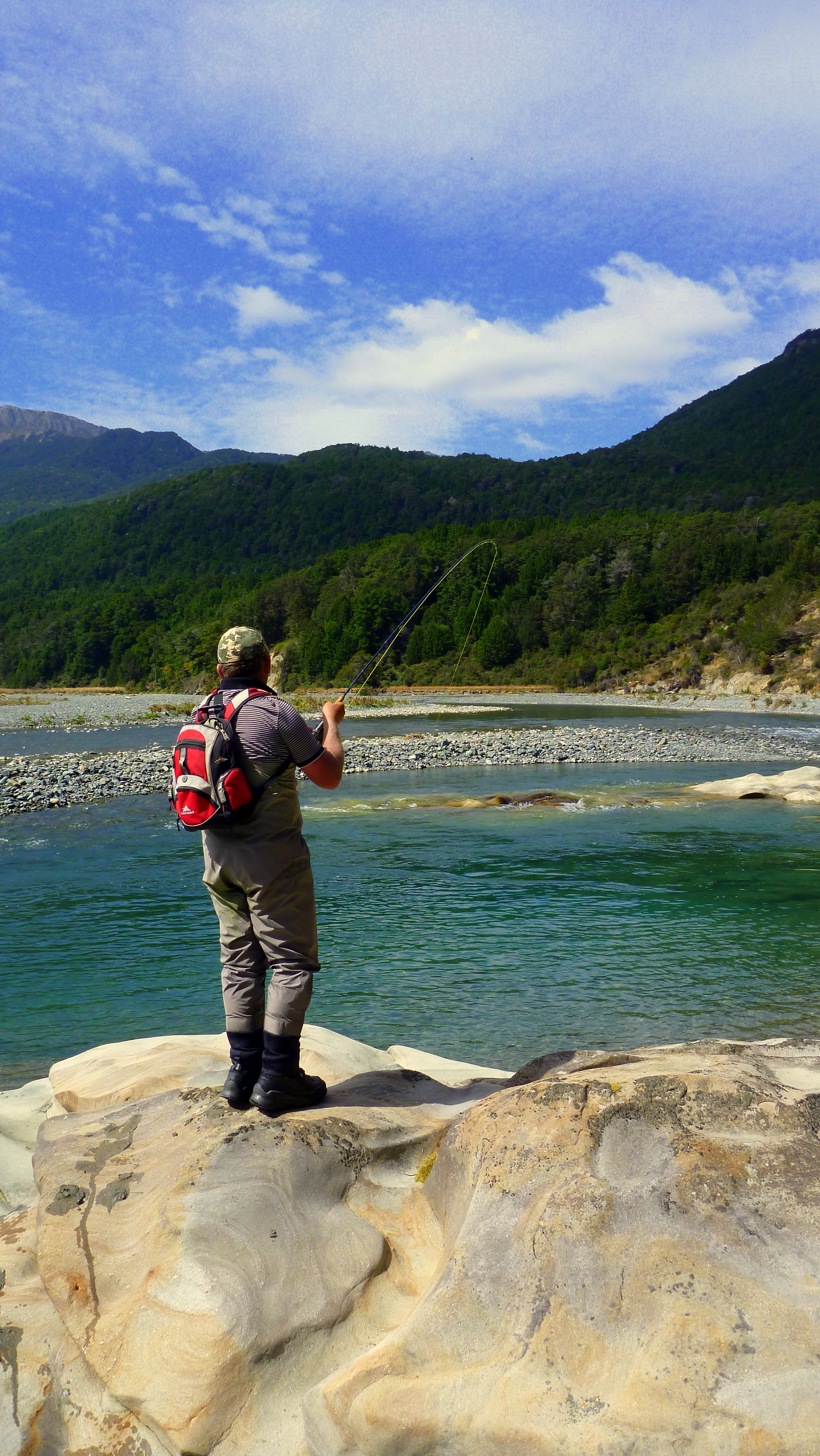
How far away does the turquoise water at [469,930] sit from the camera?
789cm

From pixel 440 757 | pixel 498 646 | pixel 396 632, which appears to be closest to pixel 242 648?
pixel 396 632

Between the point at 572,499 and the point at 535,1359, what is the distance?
156637 millimetres

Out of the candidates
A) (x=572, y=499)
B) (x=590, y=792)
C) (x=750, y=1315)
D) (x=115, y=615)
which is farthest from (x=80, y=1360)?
(x=572, y=499)

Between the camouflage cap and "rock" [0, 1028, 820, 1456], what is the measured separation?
76.6 inches

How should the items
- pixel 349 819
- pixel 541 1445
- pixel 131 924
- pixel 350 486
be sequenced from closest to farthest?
pixel 541 1445 < pixel 131 924 < pixel 349 819 < pixel 350 486

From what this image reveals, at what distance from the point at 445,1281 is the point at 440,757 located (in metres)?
25.1

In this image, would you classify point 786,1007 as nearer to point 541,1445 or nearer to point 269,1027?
point 269,1027

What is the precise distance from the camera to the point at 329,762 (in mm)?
4090

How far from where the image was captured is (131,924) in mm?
11000

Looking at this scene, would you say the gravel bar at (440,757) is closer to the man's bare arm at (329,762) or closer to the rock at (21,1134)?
the rock at (21,1134)

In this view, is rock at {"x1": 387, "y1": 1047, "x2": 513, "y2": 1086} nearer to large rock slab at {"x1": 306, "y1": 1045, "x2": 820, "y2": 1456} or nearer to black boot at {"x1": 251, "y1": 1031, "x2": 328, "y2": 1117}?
black boot at {"x1": 251, "y1": 1031, "x2": 328, "y2": 1117}

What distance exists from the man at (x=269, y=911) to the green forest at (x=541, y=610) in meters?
63.9

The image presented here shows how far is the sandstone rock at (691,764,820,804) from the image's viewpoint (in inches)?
751

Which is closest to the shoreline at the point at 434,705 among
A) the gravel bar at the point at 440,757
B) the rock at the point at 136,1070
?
the gravel bar at the point at 440,757
